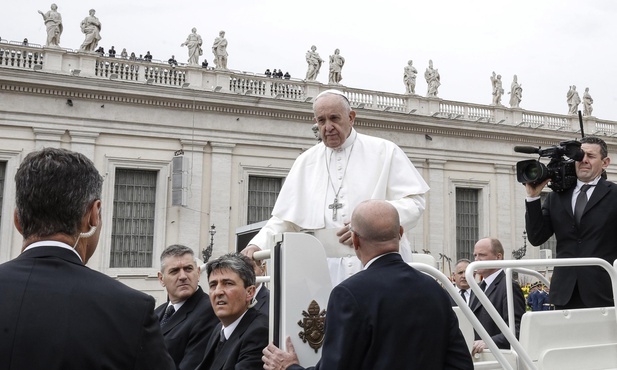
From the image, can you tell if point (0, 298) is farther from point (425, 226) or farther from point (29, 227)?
point (425, 226)

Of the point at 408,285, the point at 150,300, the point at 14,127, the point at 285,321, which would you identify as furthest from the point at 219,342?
the point at 14,127

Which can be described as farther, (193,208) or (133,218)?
(193,208)

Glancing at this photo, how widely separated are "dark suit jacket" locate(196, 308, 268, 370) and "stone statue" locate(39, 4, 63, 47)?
24800 millimetres

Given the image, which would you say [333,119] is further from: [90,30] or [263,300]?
[90,30]

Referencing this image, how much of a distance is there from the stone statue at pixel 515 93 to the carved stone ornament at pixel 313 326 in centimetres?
3377

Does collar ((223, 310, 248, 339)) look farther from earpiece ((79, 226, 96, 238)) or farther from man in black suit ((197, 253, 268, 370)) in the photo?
earpiece ((79, 226, 96, 238))

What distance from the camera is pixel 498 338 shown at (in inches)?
201

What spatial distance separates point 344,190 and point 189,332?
1923 mm

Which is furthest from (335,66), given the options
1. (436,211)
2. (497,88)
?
(497,88)

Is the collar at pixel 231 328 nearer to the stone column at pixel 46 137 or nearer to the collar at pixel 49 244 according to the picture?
the collar at pixel 49 244

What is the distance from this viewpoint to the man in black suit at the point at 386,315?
10.2 feet

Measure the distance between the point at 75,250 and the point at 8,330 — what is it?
1.10 feet

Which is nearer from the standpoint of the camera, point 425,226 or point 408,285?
point 408,285

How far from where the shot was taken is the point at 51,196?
89.1 inches
